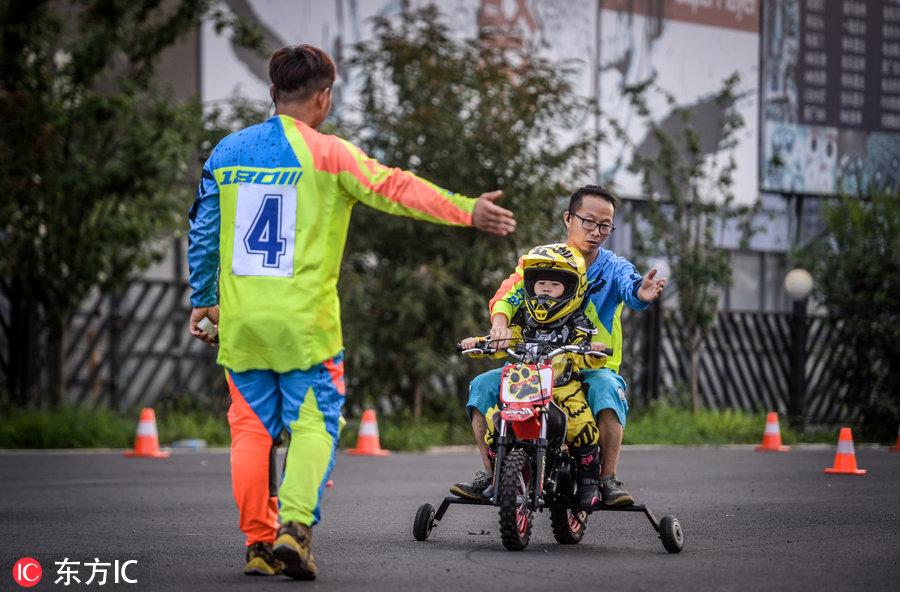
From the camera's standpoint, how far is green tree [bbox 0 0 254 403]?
17.3m

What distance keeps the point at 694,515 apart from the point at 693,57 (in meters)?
23.5

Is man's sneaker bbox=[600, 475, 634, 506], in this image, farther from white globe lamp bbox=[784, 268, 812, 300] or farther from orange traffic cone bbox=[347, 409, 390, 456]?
white globe lamp bbox=[784, 268, 812, 300]

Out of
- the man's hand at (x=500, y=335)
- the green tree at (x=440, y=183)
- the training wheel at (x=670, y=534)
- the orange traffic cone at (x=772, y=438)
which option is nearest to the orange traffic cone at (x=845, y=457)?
the orange traffic cone at (x=772, y=438)

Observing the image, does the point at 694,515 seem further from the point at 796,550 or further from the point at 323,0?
the point at 323,0

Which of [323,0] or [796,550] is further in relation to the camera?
[323,0]

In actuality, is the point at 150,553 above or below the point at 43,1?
below

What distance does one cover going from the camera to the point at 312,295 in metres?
5.96

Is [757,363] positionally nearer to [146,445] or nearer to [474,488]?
[146,445]

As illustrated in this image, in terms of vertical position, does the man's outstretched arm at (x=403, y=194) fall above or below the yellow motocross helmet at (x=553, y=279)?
above

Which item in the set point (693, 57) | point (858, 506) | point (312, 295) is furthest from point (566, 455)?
point (693, 57)

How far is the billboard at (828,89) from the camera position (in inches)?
1133

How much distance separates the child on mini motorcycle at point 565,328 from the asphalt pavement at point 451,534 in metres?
0.43

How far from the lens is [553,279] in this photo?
24.2ft

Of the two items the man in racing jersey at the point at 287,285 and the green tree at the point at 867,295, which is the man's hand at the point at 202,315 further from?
the green tree at the point at 867,295
